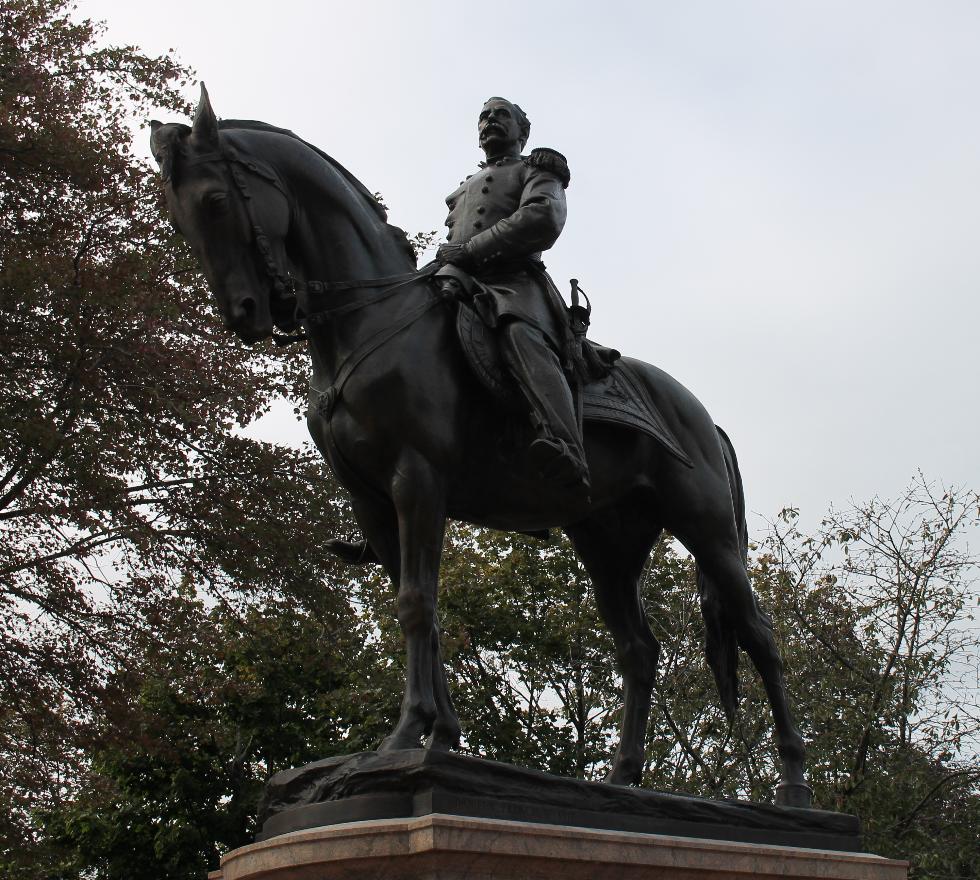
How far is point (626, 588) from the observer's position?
8.30 meters

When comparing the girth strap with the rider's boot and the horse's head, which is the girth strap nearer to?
the horse's head

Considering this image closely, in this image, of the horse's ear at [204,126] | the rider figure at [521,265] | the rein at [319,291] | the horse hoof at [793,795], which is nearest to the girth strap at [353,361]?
the rein at [319,291]

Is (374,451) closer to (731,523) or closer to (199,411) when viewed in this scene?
(731,523)

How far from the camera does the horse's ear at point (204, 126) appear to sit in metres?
6.63

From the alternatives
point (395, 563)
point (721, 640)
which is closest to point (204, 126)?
point (395, 563)

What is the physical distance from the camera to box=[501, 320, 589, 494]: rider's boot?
6.82 metres

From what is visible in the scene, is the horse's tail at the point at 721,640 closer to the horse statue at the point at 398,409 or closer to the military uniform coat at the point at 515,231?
the horse statue at the point at 398,409

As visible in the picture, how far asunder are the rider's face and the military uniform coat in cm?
11

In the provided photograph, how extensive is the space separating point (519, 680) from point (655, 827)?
66.4 ft

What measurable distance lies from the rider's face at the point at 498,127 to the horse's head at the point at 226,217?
72.8 inches

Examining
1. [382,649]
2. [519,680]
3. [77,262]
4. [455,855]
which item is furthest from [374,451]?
[519,680]

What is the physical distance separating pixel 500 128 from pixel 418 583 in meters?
3.08

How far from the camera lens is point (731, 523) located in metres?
8.14

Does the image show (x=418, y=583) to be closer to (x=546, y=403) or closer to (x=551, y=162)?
(x=546, y=403)
